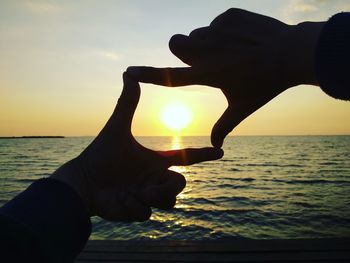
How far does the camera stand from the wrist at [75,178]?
1.29 m

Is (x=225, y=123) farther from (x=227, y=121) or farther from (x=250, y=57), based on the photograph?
(x=250, y=57)

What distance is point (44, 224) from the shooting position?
3.48 feet

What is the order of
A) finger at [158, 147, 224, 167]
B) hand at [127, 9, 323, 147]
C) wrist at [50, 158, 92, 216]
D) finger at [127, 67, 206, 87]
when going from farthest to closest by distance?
finger at [158, 147, 224, 167]
wrist at [50, 158, 92, 216]
finger at [127, 67, 206, 87]
hand at [127, 9, 323, 147]

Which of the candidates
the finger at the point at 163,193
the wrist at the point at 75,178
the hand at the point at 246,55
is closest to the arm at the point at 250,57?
the hand at the point at 246,55

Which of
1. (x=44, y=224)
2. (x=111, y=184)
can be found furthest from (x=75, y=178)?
(x=44, y=224)

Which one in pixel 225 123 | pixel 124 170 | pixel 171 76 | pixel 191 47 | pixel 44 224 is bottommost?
pixel 44 224

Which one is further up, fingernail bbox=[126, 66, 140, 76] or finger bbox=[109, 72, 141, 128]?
fingernail bbox=[126, 66, 140, 76]

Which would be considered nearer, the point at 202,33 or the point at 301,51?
the point at 301,51

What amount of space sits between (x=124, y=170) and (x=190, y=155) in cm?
33

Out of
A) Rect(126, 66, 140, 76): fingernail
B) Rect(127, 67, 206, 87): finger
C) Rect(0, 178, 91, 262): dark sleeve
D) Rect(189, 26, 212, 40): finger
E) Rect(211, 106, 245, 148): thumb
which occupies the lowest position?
Rect(0, 178, 91, 262): dark sleeve

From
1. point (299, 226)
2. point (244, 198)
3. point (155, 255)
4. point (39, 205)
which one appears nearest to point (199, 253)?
point (155, 255)

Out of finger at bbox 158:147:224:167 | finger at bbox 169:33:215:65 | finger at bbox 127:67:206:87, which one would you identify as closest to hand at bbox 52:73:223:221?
finger at bbox 158:147:224:167

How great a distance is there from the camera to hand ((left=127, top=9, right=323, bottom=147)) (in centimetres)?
109

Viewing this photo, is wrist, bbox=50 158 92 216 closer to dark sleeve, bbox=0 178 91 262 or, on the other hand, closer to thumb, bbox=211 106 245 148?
dark sleeve, bbox=0 178 91 262
